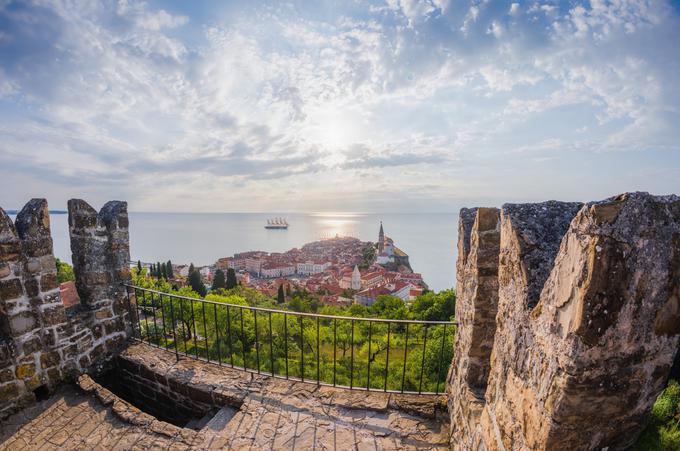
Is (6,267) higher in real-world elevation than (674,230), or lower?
lower

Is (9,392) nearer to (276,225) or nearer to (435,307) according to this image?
(435,307)

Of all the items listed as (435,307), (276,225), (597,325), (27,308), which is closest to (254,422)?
(27,308)

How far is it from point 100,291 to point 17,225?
1319mm

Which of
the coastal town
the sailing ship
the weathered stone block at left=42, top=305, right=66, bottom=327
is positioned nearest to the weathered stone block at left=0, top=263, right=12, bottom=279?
the weathered stone block at left=42, top=305, right=66, bottom=327

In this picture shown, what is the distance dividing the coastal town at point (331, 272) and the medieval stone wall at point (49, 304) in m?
29.2

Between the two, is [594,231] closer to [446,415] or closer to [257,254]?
[446,415]

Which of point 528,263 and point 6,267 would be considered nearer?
point 528,263

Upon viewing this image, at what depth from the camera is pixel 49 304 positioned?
3.88 m

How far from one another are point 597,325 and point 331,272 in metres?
55.4

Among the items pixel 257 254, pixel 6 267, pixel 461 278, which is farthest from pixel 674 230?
pixel 257 254

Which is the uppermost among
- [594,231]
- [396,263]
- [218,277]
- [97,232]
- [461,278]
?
[594,231]

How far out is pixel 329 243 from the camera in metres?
97.6

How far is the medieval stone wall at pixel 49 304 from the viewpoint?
3.58m

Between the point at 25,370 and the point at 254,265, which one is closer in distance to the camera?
the point at 25,370
